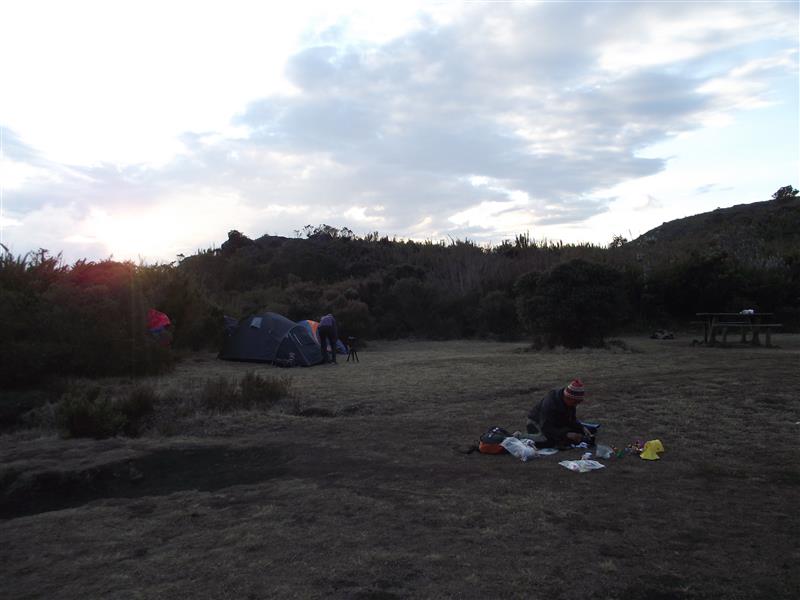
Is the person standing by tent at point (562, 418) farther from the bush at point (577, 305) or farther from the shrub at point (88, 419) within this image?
the bush at point (577, 305)

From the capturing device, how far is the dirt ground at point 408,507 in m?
4.34

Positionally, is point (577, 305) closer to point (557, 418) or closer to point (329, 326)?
point (329, 326)

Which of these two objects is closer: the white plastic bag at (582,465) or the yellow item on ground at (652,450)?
the white plastic bag at (582,465)

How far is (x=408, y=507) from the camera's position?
5820 mm

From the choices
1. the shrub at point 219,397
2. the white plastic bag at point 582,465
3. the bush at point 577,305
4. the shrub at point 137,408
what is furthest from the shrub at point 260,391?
the bush at point 577,305

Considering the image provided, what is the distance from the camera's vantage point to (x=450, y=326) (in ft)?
105

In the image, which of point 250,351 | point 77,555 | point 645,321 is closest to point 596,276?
point 645,321

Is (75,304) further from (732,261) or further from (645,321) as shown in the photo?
(732,261)

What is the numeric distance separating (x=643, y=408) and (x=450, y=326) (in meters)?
22.1

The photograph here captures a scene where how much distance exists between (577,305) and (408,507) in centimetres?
1567

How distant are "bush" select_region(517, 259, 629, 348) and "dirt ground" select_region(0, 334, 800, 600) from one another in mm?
9367

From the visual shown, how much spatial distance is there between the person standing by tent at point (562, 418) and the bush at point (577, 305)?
41.3 feet

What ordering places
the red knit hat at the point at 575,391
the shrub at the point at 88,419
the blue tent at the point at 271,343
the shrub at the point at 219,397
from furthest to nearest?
the blue tent at the point at 271,343 → the shrub at the point at 219,397 → the shrub at the point at 88,419 → the red knit hat at the point at 575,391

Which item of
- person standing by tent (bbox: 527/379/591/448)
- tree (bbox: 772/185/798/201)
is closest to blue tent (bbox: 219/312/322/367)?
person standing by tent (bbox: 527/379/591/448)
